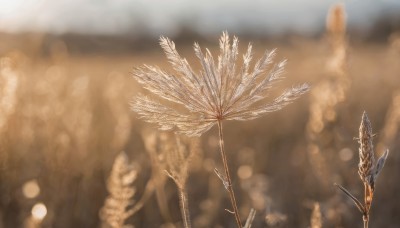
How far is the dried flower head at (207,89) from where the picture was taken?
1.10 metres

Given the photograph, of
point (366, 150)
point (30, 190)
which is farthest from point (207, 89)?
point (30, 190)

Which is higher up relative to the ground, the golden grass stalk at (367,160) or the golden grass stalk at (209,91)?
the golden grass stalk at (209,91)

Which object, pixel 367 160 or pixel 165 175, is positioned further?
pixel 165 175

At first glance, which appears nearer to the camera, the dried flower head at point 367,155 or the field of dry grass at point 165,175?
the dried flower head at point 367,155

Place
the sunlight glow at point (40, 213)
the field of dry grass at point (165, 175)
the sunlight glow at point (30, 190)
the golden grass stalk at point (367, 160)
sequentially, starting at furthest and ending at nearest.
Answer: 1. the sunlight glow at point (30, 190)
2. the field of dry grass at point (165, 175)
3. the sunlight glow at point (40, 213)
4. the golden grass stalk at point (367, 160)

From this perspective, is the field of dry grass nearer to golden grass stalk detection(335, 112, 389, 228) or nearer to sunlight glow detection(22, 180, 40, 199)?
sunlight glow detection(22, 180, 40, 199)

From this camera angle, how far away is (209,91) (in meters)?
1.14

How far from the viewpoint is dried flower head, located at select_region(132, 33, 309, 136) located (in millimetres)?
1103

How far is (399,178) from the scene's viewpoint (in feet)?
12.0

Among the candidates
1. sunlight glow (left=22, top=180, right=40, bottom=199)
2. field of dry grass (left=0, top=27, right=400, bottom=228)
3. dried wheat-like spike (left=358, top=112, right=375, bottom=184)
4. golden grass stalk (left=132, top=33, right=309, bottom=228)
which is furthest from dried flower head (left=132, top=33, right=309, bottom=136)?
sunlight glow (left=22, top=180, right=40, bottom=199)

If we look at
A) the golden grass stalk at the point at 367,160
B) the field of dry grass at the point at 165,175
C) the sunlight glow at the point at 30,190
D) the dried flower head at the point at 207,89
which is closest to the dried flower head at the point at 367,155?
the golden grass stalk at the point at 367,160

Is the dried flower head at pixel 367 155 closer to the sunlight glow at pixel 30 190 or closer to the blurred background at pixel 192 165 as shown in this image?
the blurred background at pixel 192 165

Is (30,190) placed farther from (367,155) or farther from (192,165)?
(367,155)

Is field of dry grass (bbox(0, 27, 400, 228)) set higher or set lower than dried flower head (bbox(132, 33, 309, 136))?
lower
